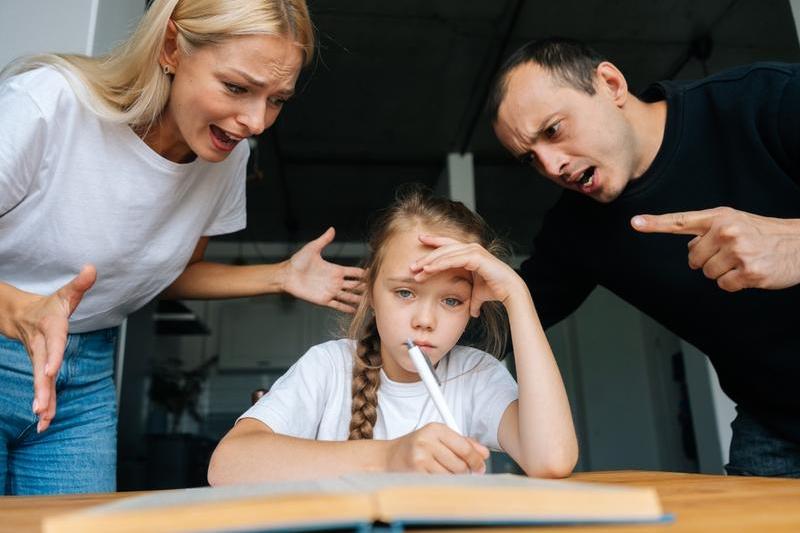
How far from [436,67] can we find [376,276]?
229 cm

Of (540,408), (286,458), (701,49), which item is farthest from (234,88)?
(701,49)

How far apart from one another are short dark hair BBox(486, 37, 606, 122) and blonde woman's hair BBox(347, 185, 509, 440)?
22cm

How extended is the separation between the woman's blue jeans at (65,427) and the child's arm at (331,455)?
14.7 inches

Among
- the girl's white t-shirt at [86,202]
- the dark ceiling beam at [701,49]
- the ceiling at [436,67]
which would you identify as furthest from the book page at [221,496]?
the dark ceiling beam at [701,49]

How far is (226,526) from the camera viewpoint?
12.6 inches

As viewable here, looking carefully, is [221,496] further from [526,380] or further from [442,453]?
[526,380]

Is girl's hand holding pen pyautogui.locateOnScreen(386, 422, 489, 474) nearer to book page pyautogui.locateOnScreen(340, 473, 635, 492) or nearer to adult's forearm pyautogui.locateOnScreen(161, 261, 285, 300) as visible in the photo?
book page pyautogui.locateOnScreen(340, 473, 635, 492)

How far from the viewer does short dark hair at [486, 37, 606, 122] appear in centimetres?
119

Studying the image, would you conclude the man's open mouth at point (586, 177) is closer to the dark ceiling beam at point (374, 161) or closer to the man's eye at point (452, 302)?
the man's eye at point (452, 302)

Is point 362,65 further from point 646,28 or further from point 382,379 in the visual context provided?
point 382,379

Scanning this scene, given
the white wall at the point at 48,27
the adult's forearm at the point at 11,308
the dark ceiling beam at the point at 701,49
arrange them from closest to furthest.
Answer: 1. the adult's forearm at the point at 11,308
2. the white wall at the point at 48,27
3. the dark ceiling beam at the point at 701,49

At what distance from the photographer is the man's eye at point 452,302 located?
1.08 meters

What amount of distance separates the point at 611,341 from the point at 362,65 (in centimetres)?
408

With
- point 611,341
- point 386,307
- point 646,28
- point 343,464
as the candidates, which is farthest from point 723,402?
point 343,464
